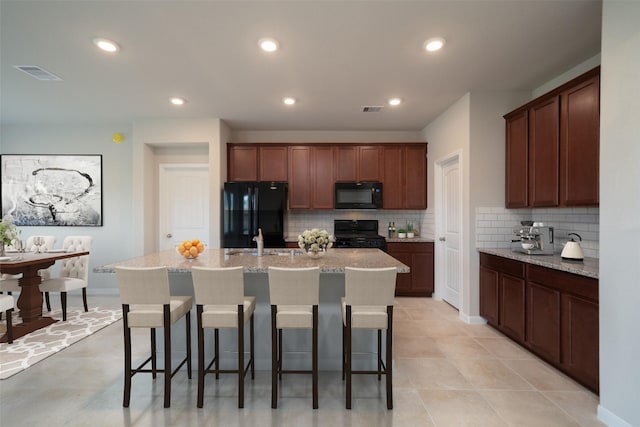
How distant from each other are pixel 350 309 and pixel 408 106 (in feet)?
10.3

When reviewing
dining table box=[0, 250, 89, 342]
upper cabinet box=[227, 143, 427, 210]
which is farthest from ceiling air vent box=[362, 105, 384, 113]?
dining table box=[0, 250, 89, 342]

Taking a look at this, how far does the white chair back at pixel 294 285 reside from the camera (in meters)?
1.94

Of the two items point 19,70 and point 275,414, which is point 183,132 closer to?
point 19,70

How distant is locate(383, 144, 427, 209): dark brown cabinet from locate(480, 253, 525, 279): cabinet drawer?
1.74 m

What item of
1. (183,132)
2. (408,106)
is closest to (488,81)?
(408,106)

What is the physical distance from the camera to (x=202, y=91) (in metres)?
3.51

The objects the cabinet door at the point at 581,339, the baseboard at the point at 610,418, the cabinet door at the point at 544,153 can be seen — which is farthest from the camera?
the cabinet door at the point at 544,153

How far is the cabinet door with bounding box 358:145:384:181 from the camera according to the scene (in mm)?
4992

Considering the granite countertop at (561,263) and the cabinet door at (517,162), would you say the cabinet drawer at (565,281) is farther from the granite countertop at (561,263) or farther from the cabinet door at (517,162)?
the cabinet door at (517,162)

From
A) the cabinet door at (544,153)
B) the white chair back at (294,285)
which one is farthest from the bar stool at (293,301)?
the cabinet door at (544,153)

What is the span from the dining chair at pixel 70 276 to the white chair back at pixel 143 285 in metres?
2.59

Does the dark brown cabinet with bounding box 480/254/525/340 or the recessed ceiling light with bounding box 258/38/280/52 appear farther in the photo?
the dark brown cabinet with bounding box 480/254/525/340

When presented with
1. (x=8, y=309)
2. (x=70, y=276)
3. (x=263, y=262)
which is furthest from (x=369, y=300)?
(x=70, y=276)

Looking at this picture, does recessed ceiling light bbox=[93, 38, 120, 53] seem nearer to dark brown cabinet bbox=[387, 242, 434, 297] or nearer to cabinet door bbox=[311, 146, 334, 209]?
cabinet door bbox=[311, 146, 334, 209]
